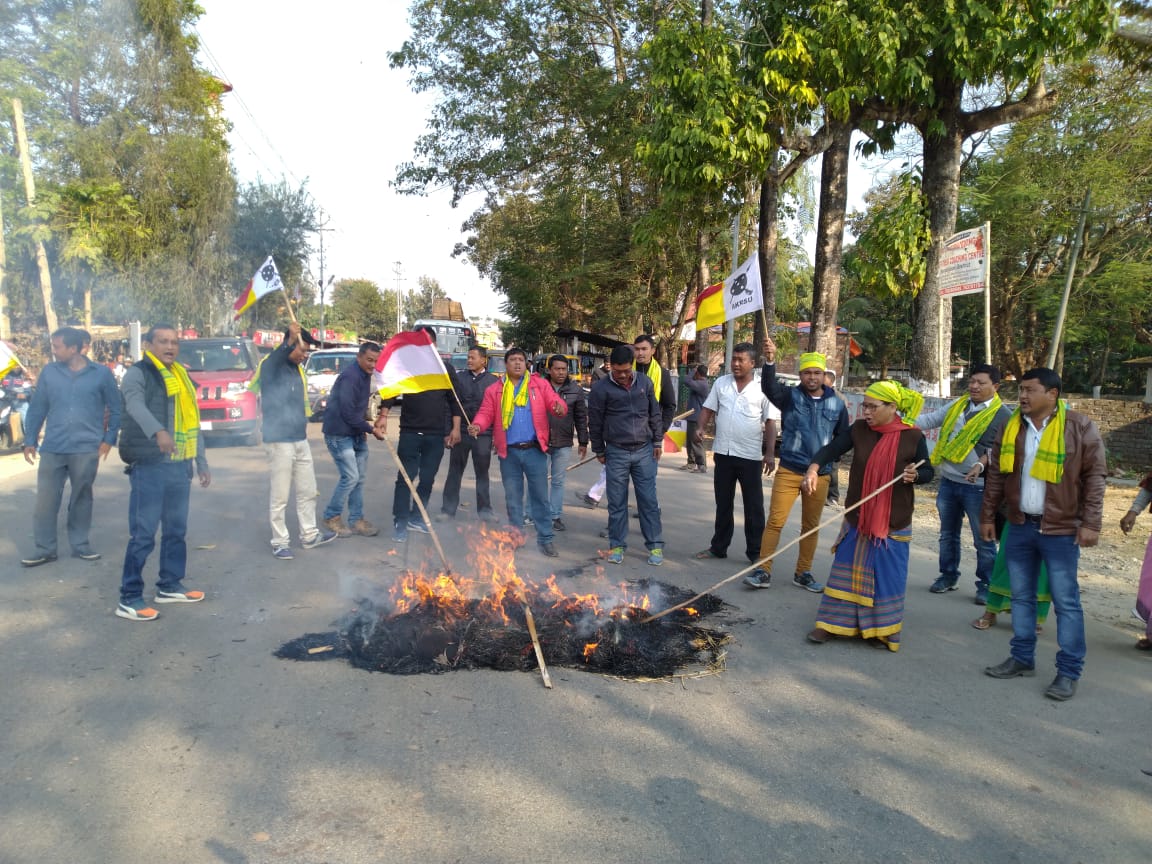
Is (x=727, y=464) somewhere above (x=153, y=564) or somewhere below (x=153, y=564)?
above

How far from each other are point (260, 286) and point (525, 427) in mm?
3662

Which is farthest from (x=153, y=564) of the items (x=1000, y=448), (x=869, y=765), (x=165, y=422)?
(x=1000, y=448)

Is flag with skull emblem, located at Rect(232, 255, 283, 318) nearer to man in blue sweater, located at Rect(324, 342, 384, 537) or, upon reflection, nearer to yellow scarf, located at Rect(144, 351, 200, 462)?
man in blue sweater, located at Rect(324, 342, 384, 537)

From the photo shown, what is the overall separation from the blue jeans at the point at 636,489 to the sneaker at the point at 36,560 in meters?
4.72

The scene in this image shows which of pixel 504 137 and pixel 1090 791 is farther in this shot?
pixel 504 137

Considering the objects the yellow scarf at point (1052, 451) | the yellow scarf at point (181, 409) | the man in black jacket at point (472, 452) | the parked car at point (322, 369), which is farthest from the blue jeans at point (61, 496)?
the parked car at point (322, 369)

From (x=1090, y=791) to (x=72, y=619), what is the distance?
5.87 meters

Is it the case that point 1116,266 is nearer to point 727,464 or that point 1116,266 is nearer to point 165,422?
point 727,464

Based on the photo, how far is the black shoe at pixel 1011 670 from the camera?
4.64 metres

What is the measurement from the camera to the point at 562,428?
26.2 ft

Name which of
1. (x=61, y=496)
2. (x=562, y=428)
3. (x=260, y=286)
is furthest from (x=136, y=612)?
(x=260, y=286)

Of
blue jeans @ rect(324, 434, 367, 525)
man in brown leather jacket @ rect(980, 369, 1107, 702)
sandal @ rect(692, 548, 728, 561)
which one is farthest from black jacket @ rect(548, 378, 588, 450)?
man in brown leather jacket @ rect(980, 369, 1107, 702)

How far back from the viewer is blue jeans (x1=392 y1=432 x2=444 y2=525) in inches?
302

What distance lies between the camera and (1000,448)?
4.91m
